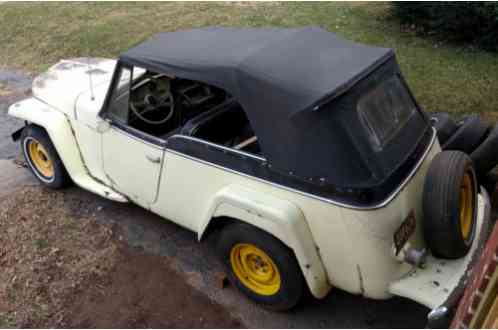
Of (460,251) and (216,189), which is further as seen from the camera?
(216,189)

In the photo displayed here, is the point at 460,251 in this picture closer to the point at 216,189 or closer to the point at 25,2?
the point at 216,189

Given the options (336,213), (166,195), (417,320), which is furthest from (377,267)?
(166,195)

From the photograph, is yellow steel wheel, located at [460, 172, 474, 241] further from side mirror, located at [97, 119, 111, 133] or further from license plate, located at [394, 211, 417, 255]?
side mirror, located at [97, 119, 111, 133]

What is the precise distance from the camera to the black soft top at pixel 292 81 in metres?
2.73

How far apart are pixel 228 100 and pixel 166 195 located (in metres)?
0.93

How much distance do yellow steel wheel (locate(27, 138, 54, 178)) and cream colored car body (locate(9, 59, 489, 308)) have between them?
1.94 ft

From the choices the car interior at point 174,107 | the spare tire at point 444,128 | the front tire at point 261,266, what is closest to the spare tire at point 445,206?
the front tire at point 261,266

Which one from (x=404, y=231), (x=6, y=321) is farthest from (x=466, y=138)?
(x=6, y=321)

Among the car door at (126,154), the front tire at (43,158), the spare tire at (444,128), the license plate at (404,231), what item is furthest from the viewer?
the front tire at (43,158)

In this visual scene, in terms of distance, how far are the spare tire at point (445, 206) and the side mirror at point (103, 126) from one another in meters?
2.51

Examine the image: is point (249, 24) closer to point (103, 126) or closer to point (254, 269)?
point (103, 126)

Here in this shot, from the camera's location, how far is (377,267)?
277cm

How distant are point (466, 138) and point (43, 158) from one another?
415cm

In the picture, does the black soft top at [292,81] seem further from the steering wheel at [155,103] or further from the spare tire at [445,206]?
the steering wheel at [155,103]
